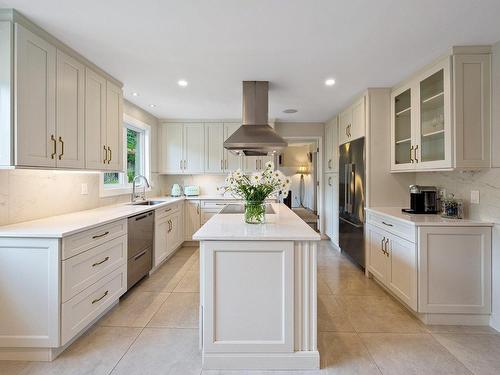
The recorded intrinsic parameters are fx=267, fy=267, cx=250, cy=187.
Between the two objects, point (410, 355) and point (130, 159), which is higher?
point (130, 159)

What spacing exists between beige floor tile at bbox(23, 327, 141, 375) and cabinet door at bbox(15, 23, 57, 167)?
1.36 meters

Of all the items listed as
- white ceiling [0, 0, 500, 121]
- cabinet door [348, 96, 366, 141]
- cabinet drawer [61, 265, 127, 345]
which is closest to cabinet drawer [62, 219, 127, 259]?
cabinet drawer [61, 265, 127, 345]

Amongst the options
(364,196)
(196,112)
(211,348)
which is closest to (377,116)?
(364,196)

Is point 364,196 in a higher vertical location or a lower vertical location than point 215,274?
higher

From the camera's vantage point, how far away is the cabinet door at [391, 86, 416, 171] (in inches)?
112

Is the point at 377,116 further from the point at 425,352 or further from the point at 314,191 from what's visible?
the point at 314,191

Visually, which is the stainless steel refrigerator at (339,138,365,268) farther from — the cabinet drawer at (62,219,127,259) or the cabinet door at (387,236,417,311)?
the cabinet drawer at (62,219,127,259)

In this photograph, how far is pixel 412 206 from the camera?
2.81 m

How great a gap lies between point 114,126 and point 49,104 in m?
0.96

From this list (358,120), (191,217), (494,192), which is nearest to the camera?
(494,192)

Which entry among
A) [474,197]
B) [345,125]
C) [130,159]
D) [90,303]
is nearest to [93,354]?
[90,303]

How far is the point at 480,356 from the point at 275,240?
5.56ft

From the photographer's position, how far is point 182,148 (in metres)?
4.91

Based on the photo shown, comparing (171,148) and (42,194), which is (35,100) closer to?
(42,194)
